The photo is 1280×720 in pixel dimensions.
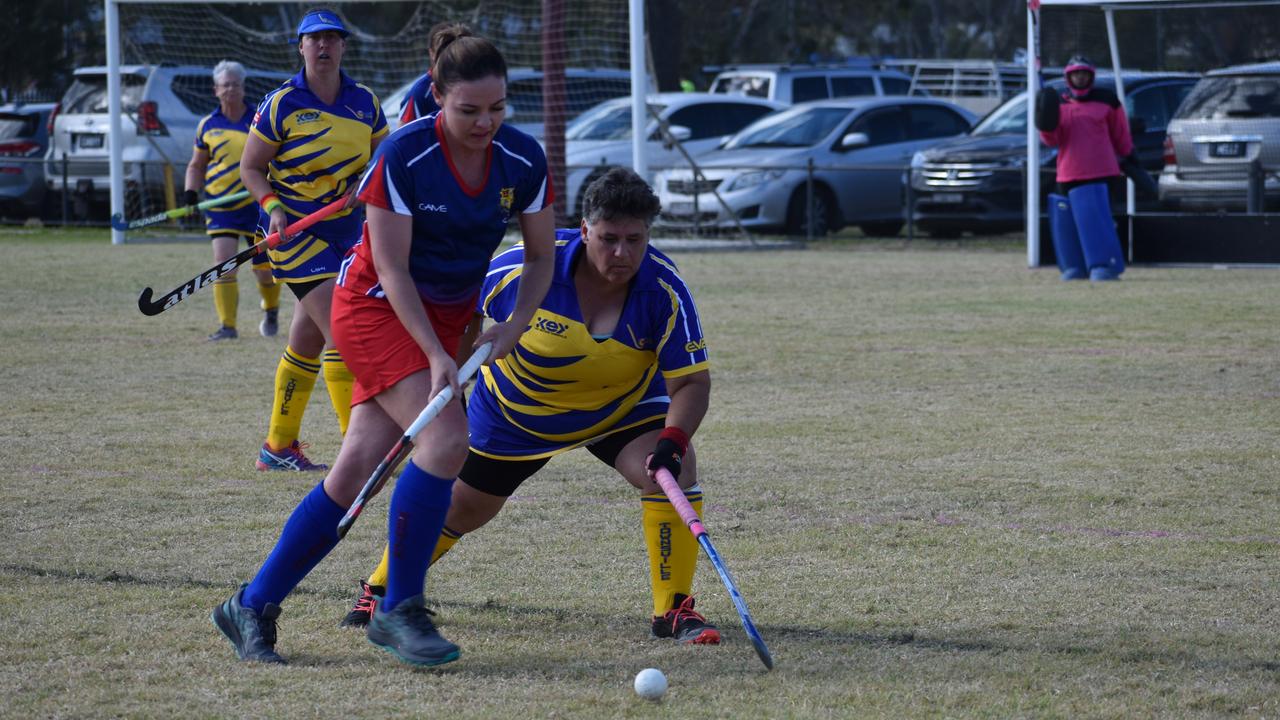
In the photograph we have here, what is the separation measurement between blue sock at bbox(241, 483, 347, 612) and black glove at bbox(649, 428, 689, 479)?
0.85m

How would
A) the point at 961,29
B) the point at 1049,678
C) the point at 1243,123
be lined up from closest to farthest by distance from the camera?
the point at 1049,678
the point at 1243,123
the point at 961,29

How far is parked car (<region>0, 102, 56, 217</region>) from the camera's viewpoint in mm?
21516

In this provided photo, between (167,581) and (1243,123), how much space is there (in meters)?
14.3

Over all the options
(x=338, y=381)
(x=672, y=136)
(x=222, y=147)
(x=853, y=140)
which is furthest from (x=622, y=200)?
(x=853, y=140)

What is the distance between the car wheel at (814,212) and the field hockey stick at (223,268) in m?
13.3

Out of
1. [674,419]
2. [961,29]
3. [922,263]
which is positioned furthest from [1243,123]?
[961,29]

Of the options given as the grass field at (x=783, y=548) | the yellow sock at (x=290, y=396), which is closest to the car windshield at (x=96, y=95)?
the grass field at (x=783, y=548)

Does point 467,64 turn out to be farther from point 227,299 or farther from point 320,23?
point 227,299

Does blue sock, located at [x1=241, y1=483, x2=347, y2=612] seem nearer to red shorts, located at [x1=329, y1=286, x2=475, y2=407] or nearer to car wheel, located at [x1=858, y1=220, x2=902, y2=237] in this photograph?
red shorts, located at [x1=329, y1=286, x2=475, y2=407]

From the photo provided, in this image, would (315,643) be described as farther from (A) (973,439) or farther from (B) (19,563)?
(A) (973,439)

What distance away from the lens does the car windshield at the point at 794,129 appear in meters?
19.8

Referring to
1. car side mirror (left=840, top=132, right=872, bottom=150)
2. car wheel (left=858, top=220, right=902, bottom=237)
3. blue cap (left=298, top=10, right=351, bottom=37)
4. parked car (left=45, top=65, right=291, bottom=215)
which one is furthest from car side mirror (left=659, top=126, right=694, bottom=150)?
blue cap (left=298, top=10, right=351, bottom=37)

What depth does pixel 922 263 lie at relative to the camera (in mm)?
16844

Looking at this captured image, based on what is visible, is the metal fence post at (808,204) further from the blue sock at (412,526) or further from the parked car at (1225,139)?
the blue sock at (412,526)
